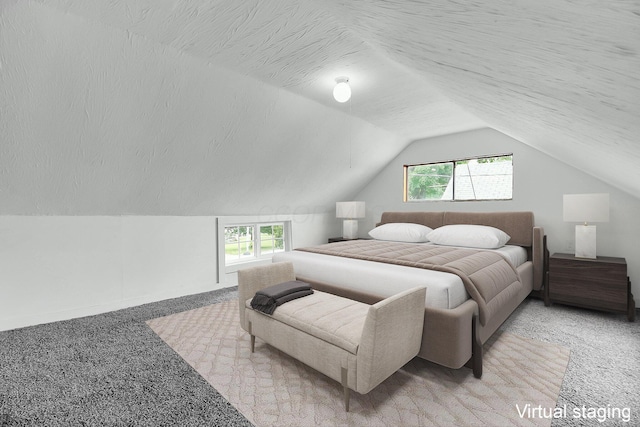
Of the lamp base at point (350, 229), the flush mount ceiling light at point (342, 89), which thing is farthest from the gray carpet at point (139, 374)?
the lamp base at point (350, 229)

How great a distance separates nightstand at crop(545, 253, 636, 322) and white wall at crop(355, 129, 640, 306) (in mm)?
468

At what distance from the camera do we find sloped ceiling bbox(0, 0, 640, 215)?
0.87 metres

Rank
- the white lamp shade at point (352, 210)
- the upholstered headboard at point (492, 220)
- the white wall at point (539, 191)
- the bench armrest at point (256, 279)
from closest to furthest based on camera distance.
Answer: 1. the bench armrest at point (256, 279)
2. the white wall at point (539, 191)
3. the upholstered headboard at point (492, 220)
4. the white lamp shade at point (352, 210)

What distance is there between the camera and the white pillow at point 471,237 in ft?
10.8

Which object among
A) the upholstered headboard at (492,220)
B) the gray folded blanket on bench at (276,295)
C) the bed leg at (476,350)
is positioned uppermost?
the upholstered headboard at (492,220)

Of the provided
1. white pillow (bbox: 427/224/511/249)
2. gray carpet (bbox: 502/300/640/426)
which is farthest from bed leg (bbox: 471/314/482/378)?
white pillow (bbox: 427/224/511/249)

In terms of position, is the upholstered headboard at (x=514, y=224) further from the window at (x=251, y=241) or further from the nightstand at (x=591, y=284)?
the window at (x=251, y=241)

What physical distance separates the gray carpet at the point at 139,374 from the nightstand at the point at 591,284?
151 mm

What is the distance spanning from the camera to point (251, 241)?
15.5 ft

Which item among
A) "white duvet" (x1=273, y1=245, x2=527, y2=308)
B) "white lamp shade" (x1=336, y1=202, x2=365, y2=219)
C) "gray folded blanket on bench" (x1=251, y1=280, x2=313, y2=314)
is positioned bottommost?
"gray folded blanket on bench" (x1=251, y1=280, x2=313, y2=314)

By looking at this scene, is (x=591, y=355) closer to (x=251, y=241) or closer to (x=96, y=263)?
(x=251, y=241)

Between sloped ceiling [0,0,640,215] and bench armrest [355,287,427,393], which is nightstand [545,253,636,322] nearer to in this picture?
sloped ceiling [0,0,640,215]

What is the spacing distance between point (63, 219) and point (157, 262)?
3.30 feet

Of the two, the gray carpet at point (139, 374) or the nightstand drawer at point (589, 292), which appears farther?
the nightstand drawer at point (589, 292)
